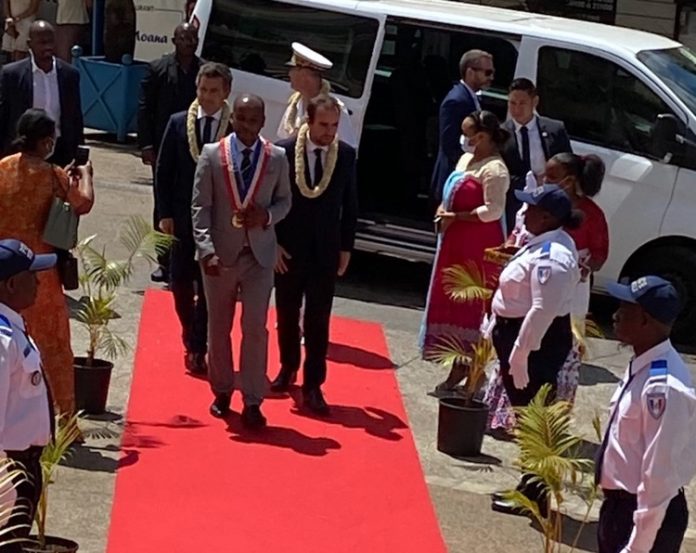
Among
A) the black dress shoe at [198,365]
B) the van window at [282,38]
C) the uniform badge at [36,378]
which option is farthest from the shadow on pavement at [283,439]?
the van window at [282,38]

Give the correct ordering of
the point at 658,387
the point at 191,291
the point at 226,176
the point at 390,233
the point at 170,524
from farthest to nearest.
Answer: the point at 390,233 → the point at 191,291 → the point at 226,176 → the point at 170,524 → the point at 658,387

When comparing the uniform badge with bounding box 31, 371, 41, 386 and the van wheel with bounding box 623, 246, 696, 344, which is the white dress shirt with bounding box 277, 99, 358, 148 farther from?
the uniform badge with bounding box 31, 371, 41, 386

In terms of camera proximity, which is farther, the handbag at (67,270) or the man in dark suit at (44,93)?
the man in dark suit at (44,93)

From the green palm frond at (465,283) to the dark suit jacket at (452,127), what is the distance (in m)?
1.15

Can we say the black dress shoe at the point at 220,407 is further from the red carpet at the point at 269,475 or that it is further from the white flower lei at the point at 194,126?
the white flower lei at the point at 194,126

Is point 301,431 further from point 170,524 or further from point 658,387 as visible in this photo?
point 658,387

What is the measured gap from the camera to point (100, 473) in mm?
7422

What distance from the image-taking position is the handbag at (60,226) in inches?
286

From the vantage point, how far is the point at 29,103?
9766 mm

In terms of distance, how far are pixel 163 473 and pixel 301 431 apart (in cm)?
112

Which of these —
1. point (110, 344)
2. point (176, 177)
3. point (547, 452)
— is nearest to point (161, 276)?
point (176, 177)

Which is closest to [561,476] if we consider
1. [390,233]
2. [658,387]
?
[658,387]

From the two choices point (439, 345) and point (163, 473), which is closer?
point (163, 473)

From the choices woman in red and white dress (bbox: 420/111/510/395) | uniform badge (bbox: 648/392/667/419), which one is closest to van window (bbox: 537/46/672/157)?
woman in red and white dress (bbox: 420/111/510/395)
